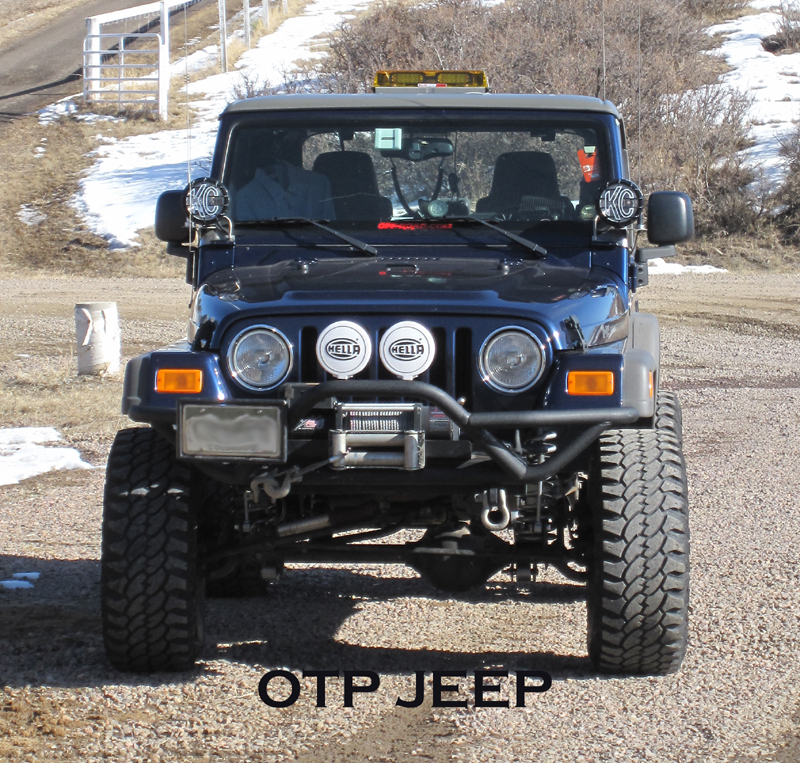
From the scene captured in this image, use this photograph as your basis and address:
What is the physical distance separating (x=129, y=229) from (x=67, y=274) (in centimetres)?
200

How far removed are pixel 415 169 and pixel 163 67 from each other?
72.3ft

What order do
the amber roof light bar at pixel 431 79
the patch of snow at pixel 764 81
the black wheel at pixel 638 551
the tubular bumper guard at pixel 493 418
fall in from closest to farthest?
the tubular bumper guard at pixel 493 418
the black wheel at pixel 638 551
the amber roof light bar at pixel 431 79
the patch of snow at pixel 764 81

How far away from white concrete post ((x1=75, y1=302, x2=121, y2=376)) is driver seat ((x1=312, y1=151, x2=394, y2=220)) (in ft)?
20.7

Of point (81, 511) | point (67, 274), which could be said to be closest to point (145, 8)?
point (67, 274)

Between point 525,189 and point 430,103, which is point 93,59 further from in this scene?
point 525,189

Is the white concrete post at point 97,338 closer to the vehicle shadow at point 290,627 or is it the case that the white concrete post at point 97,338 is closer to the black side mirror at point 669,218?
the vehicle shadow at point 290,627

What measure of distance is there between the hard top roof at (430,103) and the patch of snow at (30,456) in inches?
144

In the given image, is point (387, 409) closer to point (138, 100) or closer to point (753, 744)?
point (753, 744)

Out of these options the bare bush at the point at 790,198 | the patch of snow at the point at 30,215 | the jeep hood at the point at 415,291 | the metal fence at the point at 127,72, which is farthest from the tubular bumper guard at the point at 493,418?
the metal fence at the point at 127,72

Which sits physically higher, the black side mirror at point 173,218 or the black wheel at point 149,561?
the black side mirror at point 173,218

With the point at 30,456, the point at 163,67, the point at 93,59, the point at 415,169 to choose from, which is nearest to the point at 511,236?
the point at 415,169

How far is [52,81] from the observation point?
94.8 ft

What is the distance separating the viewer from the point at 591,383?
351cm

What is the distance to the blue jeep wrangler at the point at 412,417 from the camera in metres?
3.49
